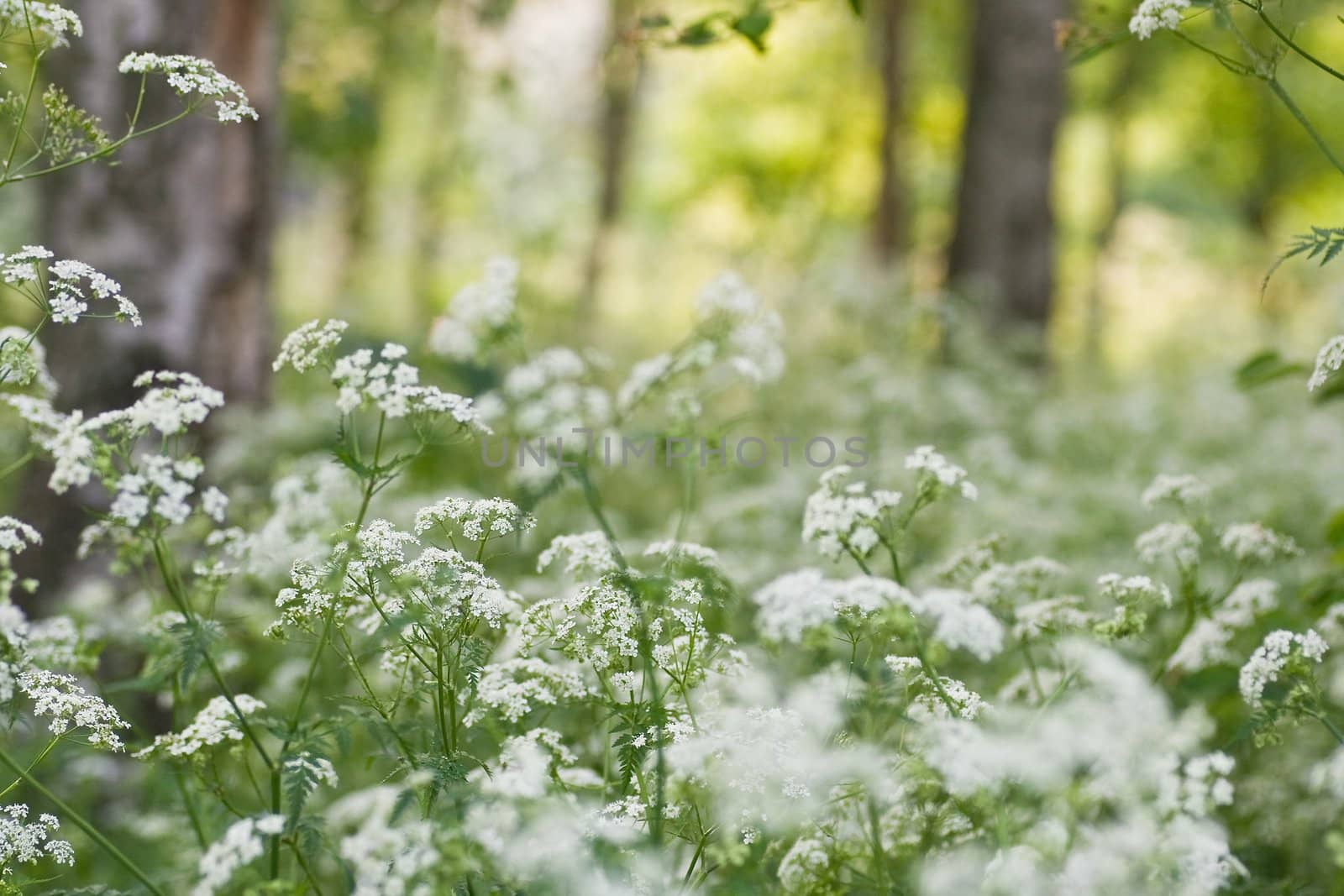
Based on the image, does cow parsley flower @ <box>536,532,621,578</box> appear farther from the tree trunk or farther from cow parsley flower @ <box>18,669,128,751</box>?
the tree trunk

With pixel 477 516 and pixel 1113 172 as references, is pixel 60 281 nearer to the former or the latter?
pixel 477 516

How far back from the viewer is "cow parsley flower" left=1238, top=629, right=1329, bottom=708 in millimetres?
1914

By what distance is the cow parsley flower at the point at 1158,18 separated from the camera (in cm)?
207

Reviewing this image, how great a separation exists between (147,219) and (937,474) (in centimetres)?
374

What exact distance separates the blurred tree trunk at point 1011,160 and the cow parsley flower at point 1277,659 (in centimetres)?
590

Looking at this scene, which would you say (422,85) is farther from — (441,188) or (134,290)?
(134,290)

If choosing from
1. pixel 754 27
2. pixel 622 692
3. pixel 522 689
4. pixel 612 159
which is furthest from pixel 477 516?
pixel 612 159

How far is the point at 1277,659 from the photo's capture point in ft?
6.36

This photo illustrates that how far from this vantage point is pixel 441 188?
16.5m

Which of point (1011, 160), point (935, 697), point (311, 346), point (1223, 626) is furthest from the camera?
point (1011, 160)

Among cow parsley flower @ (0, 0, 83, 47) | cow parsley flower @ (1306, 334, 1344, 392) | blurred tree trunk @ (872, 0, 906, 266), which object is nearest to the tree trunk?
cow parsley flower @ (0, 0, 83, 47)

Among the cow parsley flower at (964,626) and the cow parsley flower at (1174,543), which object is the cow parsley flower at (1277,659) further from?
the cow parsley flower at (1174,543)

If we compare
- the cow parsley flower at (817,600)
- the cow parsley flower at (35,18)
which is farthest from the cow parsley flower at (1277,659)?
the cow parsley flower at (35,18)

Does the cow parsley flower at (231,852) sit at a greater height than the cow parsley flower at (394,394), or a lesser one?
lesser
